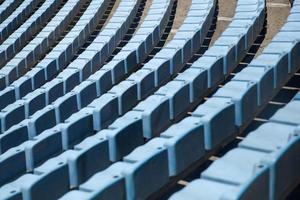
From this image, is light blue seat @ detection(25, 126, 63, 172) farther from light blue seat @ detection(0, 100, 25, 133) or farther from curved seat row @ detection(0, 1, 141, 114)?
curved seat row @ detection(0, 1, 141, 114)

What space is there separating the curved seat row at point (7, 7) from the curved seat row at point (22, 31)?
1.30ft

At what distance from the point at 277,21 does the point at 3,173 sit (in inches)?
111

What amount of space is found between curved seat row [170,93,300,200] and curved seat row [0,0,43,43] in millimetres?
4282

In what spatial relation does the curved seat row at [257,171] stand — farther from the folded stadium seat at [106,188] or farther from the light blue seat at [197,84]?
the light blue seat at [197,84]

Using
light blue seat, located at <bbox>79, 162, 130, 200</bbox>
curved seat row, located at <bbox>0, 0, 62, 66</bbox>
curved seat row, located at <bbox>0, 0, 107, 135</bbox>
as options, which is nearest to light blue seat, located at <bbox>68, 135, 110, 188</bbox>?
light blue seat, located at <bbox>79, 162, 130, 200</bbox>

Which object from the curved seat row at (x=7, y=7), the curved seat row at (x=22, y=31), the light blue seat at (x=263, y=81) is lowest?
the light blue seat at (x=263, y=81)

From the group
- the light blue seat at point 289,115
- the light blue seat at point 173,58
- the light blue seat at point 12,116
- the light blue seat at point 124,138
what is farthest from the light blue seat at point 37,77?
the light blue seat at point 289,115

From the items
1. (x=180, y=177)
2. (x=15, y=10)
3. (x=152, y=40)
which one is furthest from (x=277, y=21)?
(x=15, y=10)

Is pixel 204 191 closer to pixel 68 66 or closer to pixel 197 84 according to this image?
pixel 197 84

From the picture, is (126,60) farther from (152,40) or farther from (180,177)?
(180,177)

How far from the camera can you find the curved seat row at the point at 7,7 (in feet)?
19.2

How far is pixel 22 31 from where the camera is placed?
5191 millimetres

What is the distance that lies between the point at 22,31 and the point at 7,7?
99cm

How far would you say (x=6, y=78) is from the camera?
4.14 m
